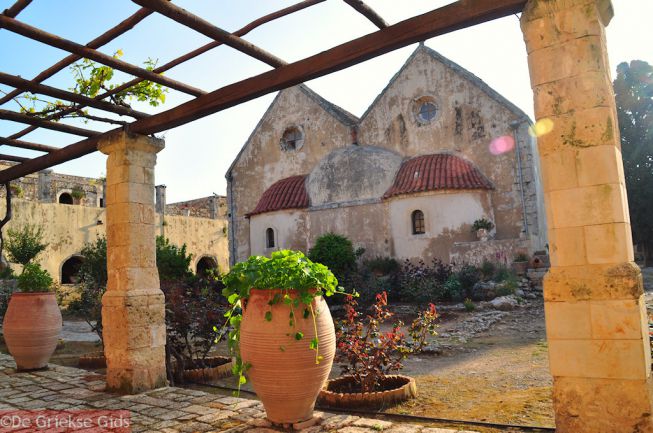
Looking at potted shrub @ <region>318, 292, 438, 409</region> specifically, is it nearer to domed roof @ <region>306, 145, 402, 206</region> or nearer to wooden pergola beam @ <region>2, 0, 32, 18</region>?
wooden pergola beam @ <region>2, 0, 32, 18</region>

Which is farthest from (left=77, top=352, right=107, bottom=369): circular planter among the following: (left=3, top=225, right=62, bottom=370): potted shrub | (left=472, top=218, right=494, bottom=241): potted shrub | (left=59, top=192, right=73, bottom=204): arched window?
(left=59, top=192, right=73, bottom=204): arched window

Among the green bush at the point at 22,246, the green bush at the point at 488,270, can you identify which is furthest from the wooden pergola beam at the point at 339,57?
the green bush at the point at 22,246

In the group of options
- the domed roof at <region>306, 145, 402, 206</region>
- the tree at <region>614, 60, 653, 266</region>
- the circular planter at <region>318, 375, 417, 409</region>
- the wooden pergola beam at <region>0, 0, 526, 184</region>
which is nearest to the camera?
the wooden pergola beam at <region>0, 0, 526, 184</region>

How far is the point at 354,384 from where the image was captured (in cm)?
543

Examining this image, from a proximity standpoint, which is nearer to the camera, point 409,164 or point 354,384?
point 354,384

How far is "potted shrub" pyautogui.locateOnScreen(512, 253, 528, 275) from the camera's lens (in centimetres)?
1392

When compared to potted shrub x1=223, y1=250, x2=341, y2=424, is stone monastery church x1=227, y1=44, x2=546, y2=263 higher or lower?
higher

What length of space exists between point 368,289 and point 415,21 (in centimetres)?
1077

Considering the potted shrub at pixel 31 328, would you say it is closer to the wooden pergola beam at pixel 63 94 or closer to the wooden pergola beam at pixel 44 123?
the wooden pergola beam at pixel 44 123

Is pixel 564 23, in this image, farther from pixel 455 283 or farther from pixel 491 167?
pixel 491 167

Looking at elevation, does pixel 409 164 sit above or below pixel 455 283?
above

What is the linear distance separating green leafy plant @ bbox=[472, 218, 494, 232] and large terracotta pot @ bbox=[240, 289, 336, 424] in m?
12.0

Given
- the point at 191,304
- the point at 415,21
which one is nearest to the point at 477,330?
the point at 191,304

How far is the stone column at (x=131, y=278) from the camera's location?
5434mm
